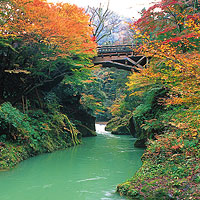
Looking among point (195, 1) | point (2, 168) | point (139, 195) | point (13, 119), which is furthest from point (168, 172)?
point (195, 1)

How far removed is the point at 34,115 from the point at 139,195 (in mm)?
8413

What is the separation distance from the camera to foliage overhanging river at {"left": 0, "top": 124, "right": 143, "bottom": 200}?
527 centimetres

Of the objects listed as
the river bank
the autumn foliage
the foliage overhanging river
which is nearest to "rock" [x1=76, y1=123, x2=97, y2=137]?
the foliage overhanging river

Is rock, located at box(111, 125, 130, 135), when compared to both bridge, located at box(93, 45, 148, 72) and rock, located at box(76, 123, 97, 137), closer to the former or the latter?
rock, located at box(76, 123, 97, 137)

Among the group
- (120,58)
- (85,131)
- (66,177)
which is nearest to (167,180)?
(66,177)

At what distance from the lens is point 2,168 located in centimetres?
728

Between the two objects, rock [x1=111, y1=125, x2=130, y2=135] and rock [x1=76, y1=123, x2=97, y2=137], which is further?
rock [x1=111, y1=125, x2=130, y2=135]

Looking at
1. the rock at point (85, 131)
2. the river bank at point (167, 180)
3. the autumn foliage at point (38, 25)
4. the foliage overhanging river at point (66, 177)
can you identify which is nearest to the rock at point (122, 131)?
the rock at point (85, 131)

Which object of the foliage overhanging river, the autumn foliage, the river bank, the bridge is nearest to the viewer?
the river bank

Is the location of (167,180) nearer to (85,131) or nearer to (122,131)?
(85,131)

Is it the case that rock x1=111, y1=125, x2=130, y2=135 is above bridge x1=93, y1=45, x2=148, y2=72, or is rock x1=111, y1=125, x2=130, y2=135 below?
below

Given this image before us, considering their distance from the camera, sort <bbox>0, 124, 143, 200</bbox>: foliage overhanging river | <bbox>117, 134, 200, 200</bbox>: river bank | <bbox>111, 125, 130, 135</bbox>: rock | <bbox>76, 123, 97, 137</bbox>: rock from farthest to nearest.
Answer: <bbox>111, 125, 130, 135</bbox>: rock, <bbox>76, 123, 97, 137</bbox>: rock, <bbox>0, 124, 143, 200</bbox>: foliage overhanging river, <bbox>117, 134, 200, 200</bbox>: river bank

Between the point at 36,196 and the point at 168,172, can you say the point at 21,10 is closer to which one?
the point at 36,196

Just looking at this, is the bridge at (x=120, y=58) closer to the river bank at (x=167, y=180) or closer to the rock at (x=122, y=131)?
the rock at (x=122, y=131)
